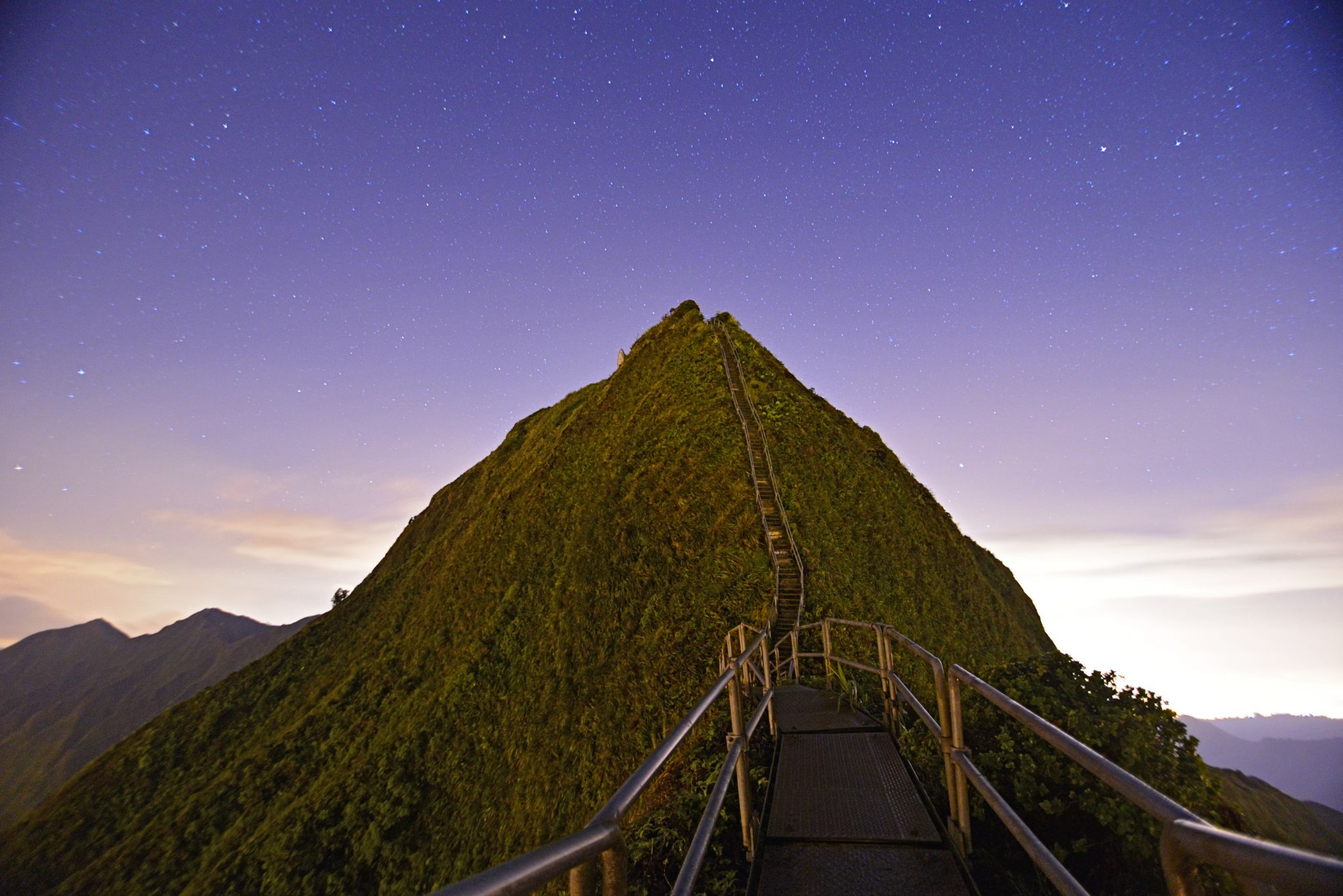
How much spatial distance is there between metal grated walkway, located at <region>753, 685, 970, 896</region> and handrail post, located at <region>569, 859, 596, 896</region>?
253cm

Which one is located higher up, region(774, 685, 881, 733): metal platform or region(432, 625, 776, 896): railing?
region(432, 625, 776, 896): railing

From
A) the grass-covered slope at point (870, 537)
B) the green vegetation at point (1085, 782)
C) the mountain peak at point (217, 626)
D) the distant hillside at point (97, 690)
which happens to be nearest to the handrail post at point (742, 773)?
the green vegetation at point (1085, 782)

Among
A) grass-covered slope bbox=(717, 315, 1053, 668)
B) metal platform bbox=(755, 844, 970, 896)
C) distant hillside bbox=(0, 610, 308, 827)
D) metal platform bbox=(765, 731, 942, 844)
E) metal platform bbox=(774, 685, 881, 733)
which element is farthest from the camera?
distant hillside bbox=(0, 610, 308, 827)

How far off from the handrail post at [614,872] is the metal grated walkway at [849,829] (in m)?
2.32

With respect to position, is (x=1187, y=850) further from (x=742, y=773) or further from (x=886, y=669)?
(x=886, y=669)

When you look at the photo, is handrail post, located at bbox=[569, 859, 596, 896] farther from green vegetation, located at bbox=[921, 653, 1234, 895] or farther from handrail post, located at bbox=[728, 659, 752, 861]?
green vegetation, located at bbox=[921, 653, 1234, 895]

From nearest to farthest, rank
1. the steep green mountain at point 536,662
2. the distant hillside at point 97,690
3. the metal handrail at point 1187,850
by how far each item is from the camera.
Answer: the metal handrail at point 1187,850 → the steep green mountain at point 536,662 → the distant hillside at point 97,690

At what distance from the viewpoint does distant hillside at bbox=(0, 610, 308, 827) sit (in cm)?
10962

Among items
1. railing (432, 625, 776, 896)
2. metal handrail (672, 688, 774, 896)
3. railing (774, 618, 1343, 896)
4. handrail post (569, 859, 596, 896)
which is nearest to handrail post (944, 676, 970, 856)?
railing (774, 618, 1343, 896)

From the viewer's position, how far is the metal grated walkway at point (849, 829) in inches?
131

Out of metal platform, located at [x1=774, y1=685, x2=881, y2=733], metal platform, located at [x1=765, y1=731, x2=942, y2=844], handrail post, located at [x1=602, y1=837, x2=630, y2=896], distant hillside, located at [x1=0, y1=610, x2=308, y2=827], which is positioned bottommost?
distant hillside, located at [x1=0, y1=610, x2=308, y2=827]

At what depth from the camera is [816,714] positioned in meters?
7.53

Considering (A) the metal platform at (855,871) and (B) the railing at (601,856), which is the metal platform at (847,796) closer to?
(A) the metal platform at (855,871)

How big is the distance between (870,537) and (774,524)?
452cm
